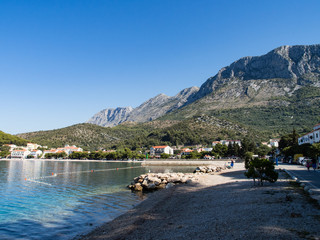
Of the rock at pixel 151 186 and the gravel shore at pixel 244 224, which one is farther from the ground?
the gravel shore at pixel 244 224

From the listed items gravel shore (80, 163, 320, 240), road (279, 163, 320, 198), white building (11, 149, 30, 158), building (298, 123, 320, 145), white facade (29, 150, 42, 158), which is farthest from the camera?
white facade (29, 150, 42, 158)

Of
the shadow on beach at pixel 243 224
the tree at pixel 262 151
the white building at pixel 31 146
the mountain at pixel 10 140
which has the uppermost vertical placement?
the mountain at pixel 10 140

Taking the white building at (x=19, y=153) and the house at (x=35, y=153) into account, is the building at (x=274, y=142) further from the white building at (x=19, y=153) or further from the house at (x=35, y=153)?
the white building at (x=19, y=153)

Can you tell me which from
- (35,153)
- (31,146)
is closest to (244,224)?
(35,153)

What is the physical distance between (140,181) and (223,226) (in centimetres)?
2349

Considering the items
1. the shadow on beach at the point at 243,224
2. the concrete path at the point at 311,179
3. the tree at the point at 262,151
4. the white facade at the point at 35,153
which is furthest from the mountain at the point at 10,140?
the shadow on beach at the point at 243,224

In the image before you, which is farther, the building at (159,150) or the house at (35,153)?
the house at (35,153)

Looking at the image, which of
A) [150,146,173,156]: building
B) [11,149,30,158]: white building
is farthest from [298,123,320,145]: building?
[11,149,30,158]: white building

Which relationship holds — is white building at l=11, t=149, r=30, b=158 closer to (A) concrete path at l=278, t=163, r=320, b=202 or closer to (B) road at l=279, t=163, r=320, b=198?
(B) road at l=279, t=163, r=320, b=198

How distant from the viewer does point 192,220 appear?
433 inches

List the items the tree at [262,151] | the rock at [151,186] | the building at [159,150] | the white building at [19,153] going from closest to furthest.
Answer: the rock at [151,186]
the tree at [262,151]
the building at [159,150]
the white building at [19,153]

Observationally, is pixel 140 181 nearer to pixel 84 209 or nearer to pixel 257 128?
pixel 84 209

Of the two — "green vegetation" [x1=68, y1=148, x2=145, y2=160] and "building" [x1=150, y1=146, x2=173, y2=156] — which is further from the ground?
"building" [x1=150, y1=146, x2=173, y2=156]

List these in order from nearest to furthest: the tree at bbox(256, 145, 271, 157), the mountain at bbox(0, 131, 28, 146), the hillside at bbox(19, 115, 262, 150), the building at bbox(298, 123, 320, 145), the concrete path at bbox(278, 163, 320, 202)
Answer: the concrete path at bbox(278, 163, 320, 202) → the building at bbox(298, 123, 320, 145) → the tree at bbox(256, 145, 271, 157) → the hillside at bbox(19, 115, 262, 150) → the mountain at bbox(0, 131, 28, 146)
